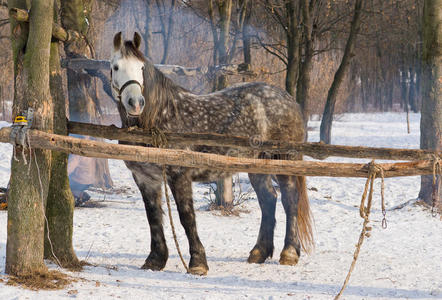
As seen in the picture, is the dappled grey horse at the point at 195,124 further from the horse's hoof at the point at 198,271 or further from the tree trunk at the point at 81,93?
the tree trunk at the point at 81,93

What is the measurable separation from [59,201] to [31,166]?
812mm

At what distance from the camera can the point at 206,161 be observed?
3869 mm

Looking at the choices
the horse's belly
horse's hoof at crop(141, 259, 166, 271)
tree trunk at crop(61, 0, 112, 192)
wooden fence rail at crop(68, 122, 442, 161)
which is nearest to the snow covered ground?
horse's hoof at crop(141, 259, 166, 271)

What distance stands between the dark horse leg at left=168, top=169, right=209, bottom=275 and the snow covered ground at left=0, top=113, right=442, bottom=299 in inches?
7.8

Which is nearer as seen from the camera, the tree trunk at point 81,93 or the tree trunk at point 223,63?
the tree trunk at point 81,93

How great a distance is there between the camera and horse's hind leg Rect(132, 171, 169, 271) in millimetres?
5094

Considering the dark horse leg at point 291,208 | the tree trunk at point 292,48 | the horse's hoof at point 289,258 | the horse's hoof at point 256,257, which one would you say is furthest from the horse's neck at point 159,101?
the tree trunk at point 292,48

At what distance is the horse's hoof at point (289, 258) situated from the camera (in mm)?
5566

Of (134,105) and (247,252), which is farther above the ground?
(134,105)

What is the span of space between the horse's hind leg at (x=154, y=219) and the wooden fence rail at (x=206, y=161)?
125 centimetres

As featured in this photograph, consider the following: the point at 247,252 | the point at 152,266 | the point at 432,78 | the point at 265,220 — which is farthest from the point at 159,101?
the point at 432,78

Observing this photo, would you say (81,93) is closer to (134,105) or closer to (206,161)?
(134,105)

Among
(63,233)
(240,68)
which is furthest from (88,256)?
(240,68)

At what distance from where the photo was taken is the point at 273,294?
13.6 feet
